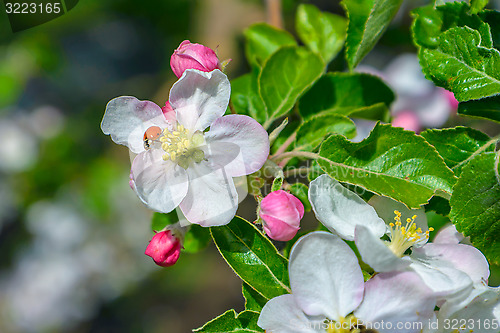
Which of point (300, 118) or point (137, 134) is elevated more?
point (137, 134)

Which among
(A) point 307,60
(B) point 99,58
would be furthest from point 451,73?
(B) point 99,58

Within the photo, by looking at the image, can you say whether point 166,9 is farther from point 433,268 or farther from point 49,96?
point 433,268

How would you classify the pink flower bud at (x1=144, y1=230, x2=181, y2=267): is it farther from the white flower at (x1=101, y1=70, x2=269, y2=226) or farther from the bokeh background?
the bokeh background

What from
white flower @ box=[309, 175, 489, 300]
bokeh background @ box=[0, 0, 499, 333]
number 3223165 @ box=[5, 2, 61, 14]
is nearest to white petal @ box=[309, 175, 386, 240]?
white flower @ box=[309, 175, 489, 300]

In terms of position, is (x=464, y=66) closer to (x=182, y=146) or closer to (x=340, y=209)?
(x=340, y=209)

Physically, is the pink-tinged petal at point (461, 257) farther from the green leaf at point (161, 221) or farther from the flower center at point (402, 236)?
the green leaf at point (161, 221)

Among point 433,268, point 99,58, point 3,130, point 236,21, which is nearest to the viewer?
point 433,268
